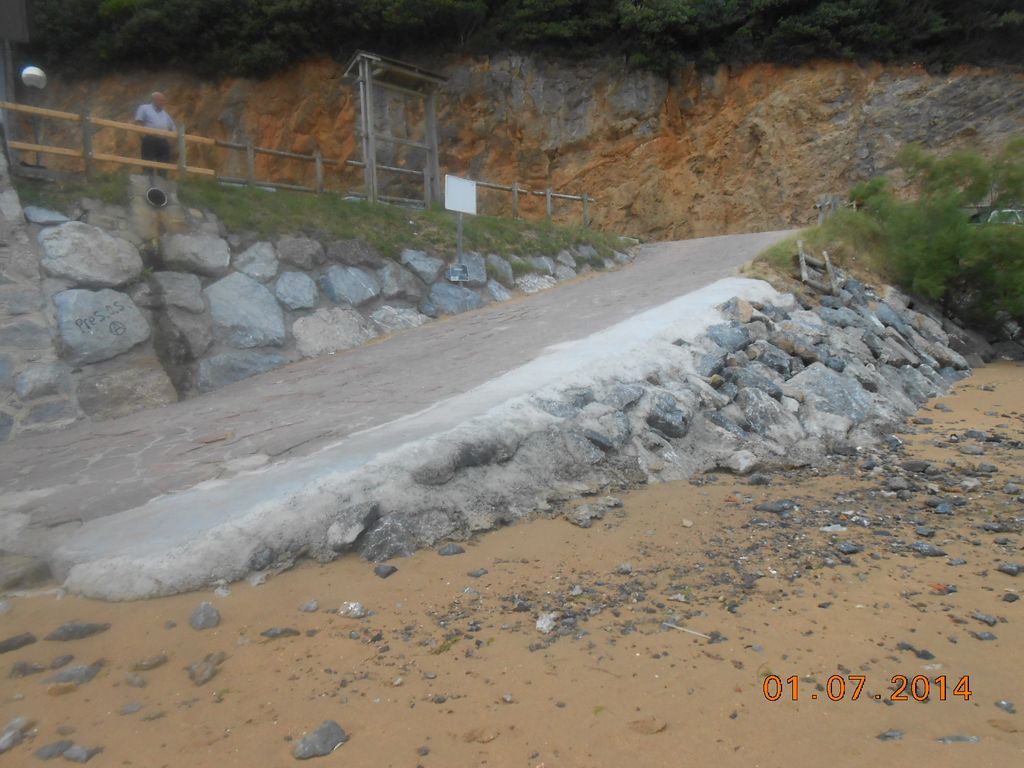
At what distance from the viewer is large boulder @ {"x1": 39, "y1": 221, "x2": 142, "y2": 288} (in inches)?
283

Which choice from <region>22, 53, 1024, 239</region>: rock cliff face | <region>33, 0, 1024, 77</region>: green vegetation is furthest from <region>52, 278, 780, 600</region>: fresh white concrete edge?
<region>33, 0, 1024, 77</region>: green vegetation

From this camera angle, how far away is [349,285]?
9219mm

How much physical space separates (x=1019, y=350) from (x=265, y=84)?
71.7ft

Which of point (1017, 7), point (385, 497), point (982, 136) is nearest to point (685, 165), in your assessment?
point (982, 136)

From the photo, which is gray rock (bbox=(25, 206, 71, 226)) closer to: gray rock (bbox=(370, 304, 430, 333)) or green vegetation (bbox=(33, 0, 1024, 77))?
gray rock (bbox=(370, 304, 430, 333))

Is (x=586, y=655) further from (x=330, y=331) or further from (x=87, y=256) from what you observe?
(x=87, y=256)

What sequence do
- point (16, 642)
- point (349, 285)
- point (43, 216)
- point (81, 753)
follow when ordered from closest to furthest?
point (81, 753)
point (16, 642)
point (43, 216)
point (349, 285)

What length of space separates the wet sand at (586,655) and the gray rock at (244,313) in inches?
190

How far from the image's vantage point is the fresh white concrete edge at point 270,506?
3537 millimetres

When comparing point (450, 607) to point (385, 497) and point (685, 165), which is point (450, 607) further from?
point (685, 165)

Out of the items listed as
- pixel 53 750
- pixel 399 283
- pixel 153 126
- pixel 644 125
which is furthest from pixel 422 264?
pixel 644 125

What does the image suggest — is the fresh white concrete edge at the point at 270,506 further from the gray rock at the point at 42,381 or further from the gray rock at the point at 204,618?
the gray rock at the point at 42,381

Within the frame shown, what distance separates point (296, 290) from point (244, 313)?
2.48 ft

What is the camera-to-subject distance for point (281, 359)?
8.19 m
